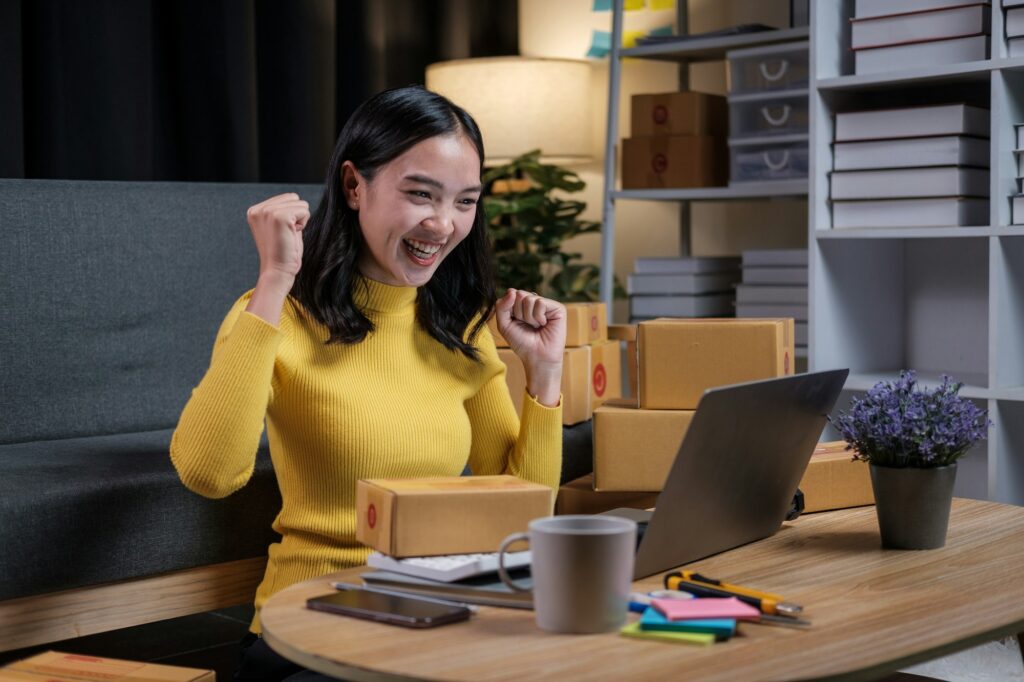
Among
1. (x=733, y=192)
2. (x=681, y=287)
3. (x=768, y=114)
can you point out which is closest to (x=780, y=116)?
(x=768, y=114)

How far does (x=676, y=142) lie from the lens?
3180mm

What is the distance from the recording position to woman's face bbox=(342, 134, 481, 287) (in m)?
1.49

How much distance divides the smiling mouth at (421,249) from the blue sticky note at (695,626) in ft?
2.17

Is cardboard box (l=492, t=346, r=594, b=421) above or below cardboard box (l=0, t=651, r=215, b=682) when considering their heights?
above

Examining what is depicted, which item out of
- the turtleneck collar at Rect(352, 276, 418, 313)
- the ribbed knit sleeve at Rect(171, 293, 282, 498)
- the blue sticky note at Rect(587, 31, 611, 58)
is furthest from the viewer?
the blue sticky note at Rect(587, 31, 611, 58)

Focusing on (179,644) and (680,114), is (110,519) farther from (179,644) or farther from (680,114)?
(680,114)

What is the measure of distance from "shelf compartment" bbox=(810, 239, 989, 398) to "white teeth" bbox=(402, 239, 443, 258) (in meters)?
1.32

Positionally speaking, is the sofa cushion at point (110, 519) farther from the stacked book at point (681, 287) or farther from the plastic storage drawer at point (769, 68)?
the plastic storage drawer at point (769, 68)

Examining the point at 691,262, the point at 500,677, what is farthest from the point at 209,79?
the point at 500,677

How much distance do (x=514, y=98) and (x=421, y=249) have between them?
2.12 metres

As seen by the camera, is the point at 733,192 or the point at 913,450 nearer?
the point at 913,450

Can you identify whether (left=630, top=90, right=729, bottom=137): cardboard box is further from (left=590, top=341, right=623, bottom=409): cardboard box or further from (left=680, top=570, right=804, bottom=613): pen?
(left=680, top=570, right=804, bottom=613): pen

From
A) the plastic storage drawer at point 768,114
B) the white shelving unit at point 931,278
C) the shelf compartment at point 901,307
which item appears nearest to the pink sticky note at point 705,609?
the white shelving unit at point 931,278

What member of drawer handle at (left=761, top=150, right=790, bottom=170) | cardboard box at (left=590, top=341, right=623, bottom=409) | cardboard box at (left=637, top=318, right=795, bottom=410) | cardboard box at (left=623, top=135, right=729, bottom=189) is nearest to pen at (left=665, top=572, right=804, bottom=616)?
cardboard box at (left=637, top=318, right=795, bottom=410)
